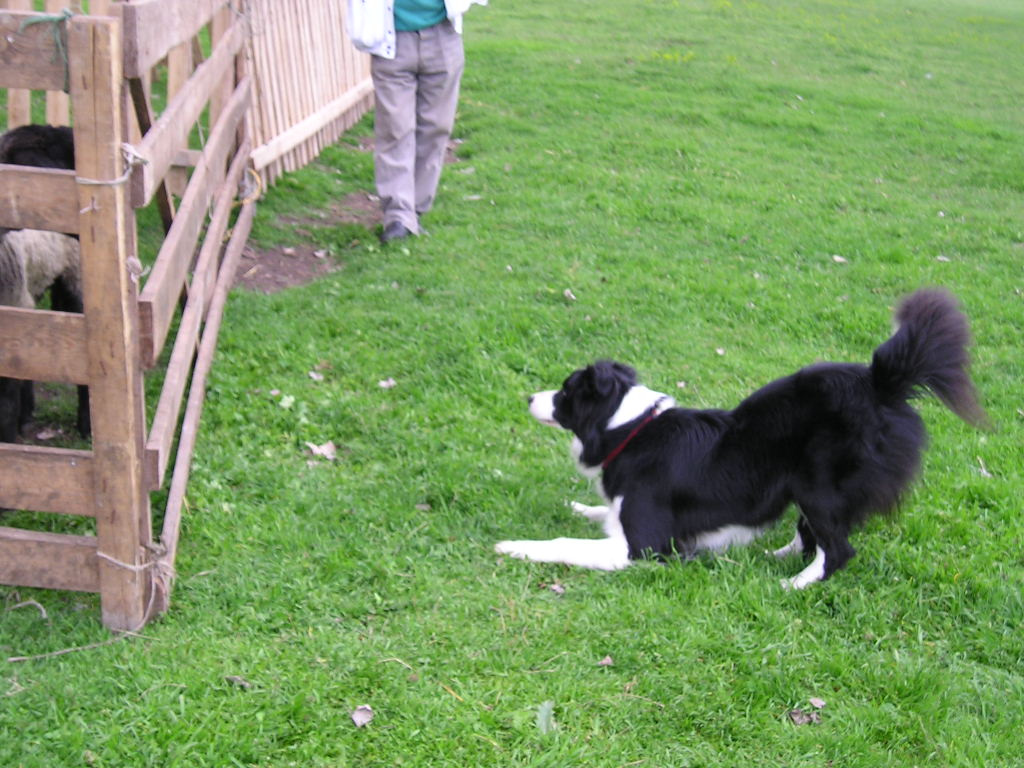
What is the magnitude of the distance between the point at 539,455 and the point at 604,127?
6.91m

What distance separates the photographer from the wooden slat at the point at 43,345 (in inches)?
123

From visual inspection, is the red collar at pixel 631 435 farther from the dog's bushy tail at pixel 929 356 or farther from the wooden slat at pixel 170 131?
the wooden slat at pixel 170 131

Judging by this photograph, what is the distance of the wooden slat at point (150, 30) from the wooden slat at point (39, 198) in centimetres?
40

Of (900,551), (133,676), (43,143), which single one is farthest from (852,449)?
(43,143)

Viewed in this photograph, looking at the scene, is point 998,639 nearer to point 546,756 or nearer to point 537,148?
point 546,756

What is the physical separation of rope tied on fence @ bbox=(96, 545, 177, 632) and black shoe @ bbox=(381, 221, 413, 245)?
436cm

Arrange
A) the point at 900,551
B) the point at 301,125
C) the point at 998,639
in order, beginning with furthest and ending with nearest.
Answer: the point at 301,125
the point at 900,551
the point at 998,639

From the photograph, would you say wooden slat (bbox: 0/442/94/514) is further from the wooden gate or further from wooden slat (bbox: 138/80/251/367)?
wooden slat (bbox: 138/80/251/367)

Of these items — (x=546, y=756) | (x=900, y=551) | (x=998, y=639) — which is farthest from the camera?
(x=900, y=551)

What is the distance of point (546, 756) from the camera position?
309 cm

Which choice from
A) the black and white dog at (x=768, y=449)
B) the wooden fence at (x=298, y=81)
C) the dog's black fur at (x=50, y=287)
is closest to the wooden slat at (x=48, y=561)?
the dog's black fur at (x=50, y=287)

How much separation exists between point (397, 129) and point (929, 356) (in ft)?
16.3

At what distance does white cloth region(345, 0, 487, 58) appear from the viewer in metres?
7.19


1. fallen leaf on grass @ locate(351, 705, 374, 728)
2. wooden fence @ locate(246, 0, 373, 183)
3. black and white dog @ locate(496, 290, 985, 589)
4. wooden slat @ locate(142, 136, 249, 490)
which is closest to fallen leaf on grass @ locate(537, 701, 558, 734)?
fallen leaf on grass @ locate(351, 705, 374, 728)
